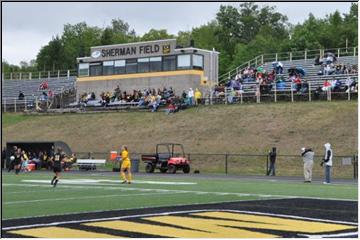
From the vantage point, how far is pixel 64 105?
6228cm

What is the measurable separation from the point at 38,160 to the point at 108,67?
20855mm

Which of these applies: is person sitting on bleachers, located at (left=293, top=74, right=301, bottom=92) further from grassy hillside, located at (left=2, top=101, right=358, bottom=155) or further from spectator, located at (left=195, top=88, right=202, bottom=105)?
spectator, located at (left=195, top=88, right=202, bottom=105)

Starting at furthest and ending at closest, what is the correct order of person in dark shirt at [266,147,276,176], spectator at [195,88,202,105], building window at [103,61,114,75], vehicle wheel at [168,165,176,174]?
building window at [103,61,114,75]
spectator at [195,88,202,105]
vehicle wheel at [168,165,176,174]
person in dark shirt at [266,147,276,176]

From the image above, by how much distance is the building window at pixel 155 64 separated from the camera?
57.0 metres

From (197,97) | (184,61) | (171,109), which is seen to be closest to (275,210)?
(171,109)

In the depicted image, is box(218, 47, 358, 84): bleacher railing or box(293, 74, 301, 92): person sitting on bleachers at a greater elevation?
box(218, 47, 358, 84): bleacher railing

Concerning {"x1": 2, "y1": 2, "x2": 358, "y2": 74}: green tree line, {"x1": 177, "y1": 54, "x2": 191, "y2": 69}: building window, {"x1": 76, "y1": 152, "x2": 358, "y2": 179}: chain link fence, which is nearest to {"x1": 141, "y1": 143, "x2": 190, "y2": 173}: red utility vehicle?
{"x1": 76, "y1": 152, "x2": 358, "y2": 179}: chain link fence

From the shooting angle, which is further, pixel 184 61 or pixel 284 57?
pixel 284 57

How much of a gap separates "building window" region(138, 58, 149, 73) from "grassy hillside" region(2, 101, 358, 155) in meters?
5.49

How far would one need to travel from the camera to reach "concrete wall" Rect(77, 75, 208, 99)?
2180 inches

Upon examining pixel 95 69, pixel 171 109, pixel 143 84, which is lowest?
pixel 171 109

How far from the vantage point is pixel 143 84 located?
57781 millimetres

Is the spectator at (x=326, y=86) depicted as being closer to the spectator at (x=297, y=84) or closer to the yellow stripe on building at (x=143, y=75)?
the spectator at (x=297, y=84)

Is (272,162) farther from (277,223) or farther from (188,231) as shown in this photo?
(188,231)
